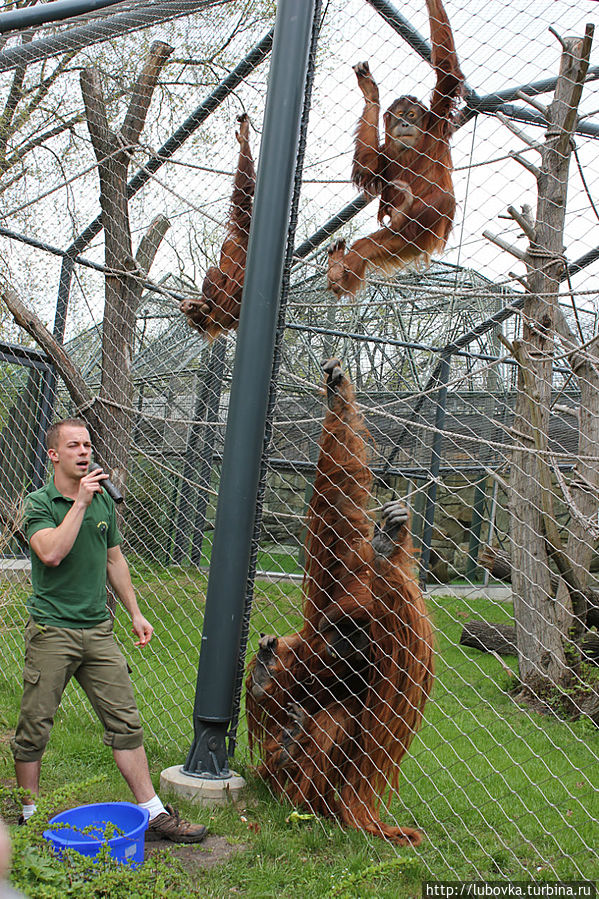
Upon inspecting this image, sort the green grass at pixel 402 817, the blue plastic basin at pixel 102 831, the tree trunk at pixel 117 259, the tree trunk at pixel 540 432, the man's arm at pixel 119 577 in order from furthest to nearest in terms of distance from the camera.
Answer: the tree trunk at pixel 540 432 < the tree trunk at pixel 117 259 < the man's arm at pixel 119 577 < the green grass at pixel 402 817 < the blue plastic basin at pixel 102 831

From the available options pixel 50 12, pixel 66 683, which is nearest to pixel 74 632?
pixel 66 683

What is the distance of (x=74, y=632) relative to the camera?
94.7 inches

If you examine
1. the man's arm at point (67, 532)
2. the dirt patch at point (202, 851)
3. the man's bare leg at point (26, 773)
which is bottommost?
the dirt patch at point (202, 851)

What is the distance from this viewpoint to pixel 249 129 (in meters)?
4.05

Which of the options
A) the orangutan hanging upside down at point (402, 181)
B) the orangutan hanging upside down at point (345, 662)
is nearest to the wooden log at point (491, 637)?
the orangutan hanging upside down at point (402, 181)

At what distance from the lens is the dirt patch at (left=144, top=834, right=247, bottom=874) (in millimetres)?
2184

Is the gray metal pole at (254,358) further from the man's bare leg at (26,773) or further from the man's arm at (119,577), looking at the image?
the man's bare leg at (26,773)

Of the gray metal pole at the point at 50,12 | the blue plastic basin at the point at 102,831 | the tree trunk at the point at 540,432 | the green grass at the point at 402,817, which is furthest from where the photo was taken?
the tree trunk at the point at 540,432

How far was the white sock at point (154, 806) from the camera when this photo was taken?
2.30 m

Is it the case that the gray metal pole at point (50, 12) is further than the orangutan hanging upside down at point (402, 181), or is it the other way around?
the orangutan hanging upside down at point (402, 181)

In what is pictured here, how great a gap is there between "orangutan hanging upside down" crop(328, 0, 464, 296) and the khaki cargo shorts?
206 centimetres

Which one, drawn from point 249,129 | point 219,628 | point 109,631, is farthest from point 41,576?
point 249,129

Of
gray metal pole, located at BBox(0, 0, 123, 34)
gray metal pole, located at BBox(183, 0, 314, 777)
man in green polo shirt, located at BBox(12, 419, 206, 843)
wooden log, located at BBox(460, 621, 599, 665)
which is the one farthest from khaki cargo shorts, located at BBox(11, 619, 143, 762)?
wooden log, located at BBox(460, 621, 599, 665)

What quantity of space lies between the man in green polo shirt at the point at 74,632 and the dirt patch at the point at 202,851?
0.9 inches
